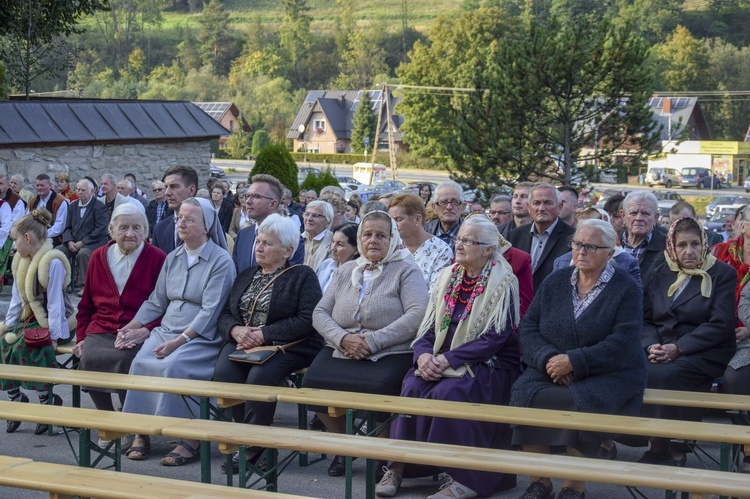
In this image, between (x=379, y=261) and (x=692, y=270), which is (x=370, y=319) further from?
(x=692, y=270)

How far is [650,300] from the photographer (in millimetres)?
6250

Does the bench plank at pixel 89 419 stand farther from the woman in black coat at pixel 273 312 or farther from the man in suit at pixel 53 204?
the man in suit at pixel 53 204

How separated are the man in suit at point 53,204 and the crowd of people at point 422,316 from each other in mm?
6258

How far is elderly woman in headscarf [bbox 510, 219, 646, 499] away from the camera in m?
5.06

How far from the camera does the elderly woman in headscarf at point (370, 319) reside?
5.70 m

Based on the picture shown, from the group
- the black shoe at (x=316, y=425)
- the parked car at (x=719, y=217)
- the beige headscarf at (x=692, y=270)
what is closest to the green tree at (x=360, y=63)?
the parked car at (x=719, y=217)

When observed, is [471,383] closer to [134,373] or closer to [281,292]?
[281,292]

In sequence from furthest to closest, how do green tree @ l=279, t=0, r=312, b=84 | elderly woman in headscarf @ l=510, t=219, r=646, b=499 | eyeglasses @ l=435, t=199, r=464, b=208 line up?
green tree @ l=279, t=0, r=312, b=84
eyeglasses @ l=435, t=199, r=464, b=208
elderly woman in headscarf @ l=510, t=219, r=646, b=499

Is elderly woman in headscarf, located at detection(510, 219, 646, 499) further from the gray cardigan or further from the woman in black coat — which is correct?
the woman in black coat

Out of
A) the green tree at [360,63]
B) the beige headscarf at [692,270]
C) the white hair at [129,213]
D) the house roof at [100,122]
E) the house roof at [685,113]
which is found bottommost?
the beige headscarf at [692,270]

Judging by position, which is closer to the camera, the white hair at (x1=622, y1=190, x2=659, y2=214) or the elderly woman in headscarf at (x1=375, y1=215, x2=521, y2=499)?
the elderly woman in headscarf at (x1=375, y1=215, x2=521, y2=499)

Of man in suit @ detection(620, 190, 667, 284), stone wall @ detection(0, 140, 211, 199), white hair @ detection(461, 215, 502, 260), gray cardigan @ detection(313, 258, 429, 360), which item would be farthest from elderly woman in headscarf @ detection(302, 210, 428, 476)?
stone wall @ detection(0, 140, 211, 199)

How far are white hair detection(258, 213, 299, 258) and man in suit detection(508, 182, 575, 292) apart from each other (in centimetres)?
190

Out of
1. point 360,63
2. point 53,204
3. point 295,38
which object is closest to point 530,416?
point 53,204
